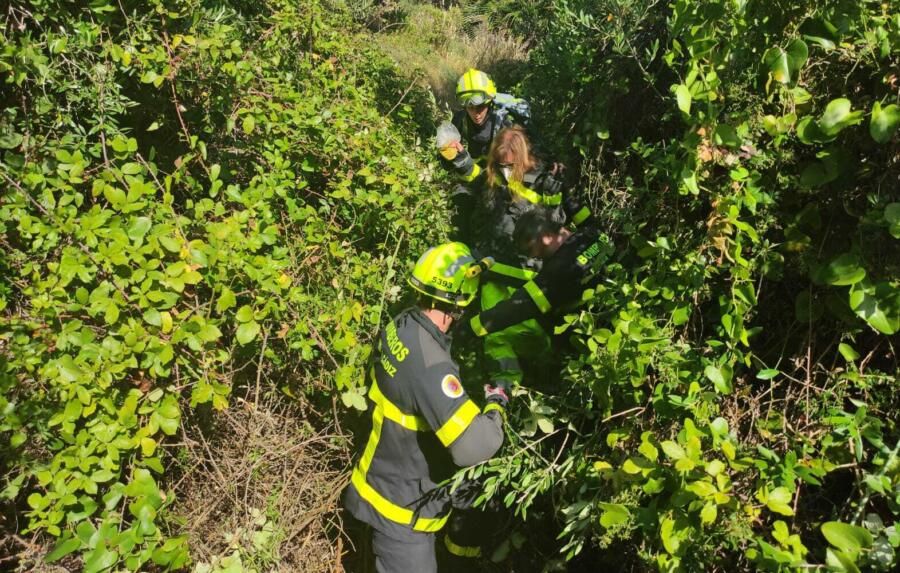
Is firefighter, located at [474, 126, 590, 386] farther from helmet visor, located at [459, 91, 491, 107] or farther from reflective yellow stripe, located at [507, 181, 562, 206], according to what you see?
helmet visor, located at [459, 91, 491, 107]

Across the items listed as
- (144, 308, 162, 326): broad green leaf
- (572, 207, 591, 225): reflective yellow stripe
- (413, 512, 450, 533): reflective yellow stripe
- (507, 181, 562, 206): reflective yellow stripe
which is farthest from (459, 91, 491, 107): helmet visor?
(144, 308, 162, 326): broad green leaf

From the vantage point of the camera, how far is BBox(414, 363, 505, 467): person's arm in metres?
2.60

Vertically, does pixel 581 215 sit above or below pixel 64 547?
below

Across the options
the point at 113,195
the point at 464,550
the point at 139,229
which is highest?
the point at 113,195

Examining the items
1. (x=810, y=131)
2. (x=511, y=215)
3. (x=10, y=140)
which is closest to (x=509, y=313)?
(x=511, y=215)

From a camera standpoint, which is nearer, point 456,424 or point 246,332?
point 246,332

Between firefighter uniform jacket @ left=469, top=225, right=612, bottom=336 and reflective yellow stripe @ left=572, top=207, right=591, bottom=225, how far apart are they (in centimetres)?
11

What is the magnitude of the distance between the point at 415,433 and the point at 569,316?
103 cm

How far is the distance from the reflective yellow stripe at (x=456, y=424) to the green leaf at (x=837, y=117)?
1760 millimetres

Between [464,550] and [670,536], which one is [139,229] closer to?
[670,536]

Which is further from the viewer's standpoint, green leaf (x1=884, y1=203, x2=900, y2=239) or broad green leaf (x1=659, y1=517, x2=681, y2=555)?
broad green leaf (x1=659, y1=517, x2=681, y2=555)

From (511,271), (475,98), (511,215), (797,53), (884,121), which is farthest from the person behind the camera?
(475,98)

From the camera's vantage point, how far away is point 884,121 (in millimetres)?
1394

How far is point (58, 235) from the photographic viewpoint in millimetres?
2305
